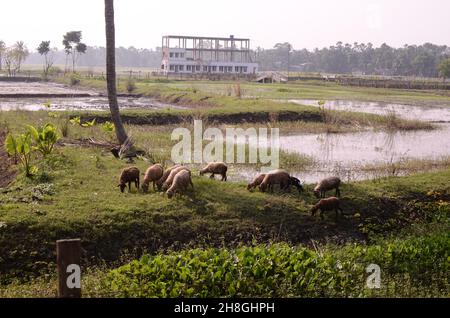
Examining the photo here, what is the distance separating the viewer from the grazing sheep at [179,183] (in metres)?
10.4

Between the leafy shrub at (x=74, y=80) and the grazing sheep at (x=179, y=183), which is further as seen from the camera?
the leafy shrub at (x=74, y=80)

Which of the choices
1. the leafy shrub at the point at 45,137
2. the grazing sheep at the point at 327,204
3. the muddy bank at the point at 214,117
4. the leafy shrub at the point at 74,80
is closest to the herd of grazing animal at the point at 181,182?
the grazing sheep at the point at 327,204

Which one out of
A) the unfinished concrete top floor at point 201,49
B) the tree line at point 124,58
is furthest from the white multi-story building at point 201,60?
the tree line at point 124,58

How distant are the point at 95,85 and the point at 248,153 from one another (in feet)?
115

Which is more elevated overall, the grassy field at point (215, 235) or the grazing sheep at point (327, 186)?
the grazing sheep at point (327, 186)

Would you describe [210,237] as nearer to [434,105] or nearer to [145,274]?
[145,274]

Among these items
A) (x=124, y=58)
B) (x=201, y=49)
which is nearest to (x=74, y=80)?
(x=201, y=49)

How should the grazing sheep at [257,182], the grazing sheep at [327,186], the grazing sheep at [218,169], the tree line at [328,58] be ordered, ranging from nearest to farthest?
the grazing sheep at [327,186], the grazing sheep at [257,182], the grazing sheep at [218,169], the tree line at [328,58]

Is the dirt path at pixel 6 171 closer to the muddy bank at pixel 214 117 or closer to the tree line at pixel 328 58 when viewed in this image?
the muddy bank at pixel 214 117

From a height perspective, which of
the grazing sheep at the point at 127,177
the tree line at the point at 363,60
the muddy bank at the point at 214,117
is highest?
the tree line at the point at 363,60

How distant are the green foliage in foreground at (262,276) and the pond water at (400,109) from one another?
69.7 ft

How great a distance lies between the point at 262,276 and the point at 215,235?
109 inches

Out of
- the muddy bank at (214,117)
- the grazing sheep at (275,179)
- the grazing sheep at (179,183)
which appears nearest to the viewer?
the grazing sheep at (179,183)

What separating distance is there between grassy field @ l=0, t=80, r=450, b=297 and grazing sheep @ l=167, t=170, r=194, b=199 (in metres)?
0.18
